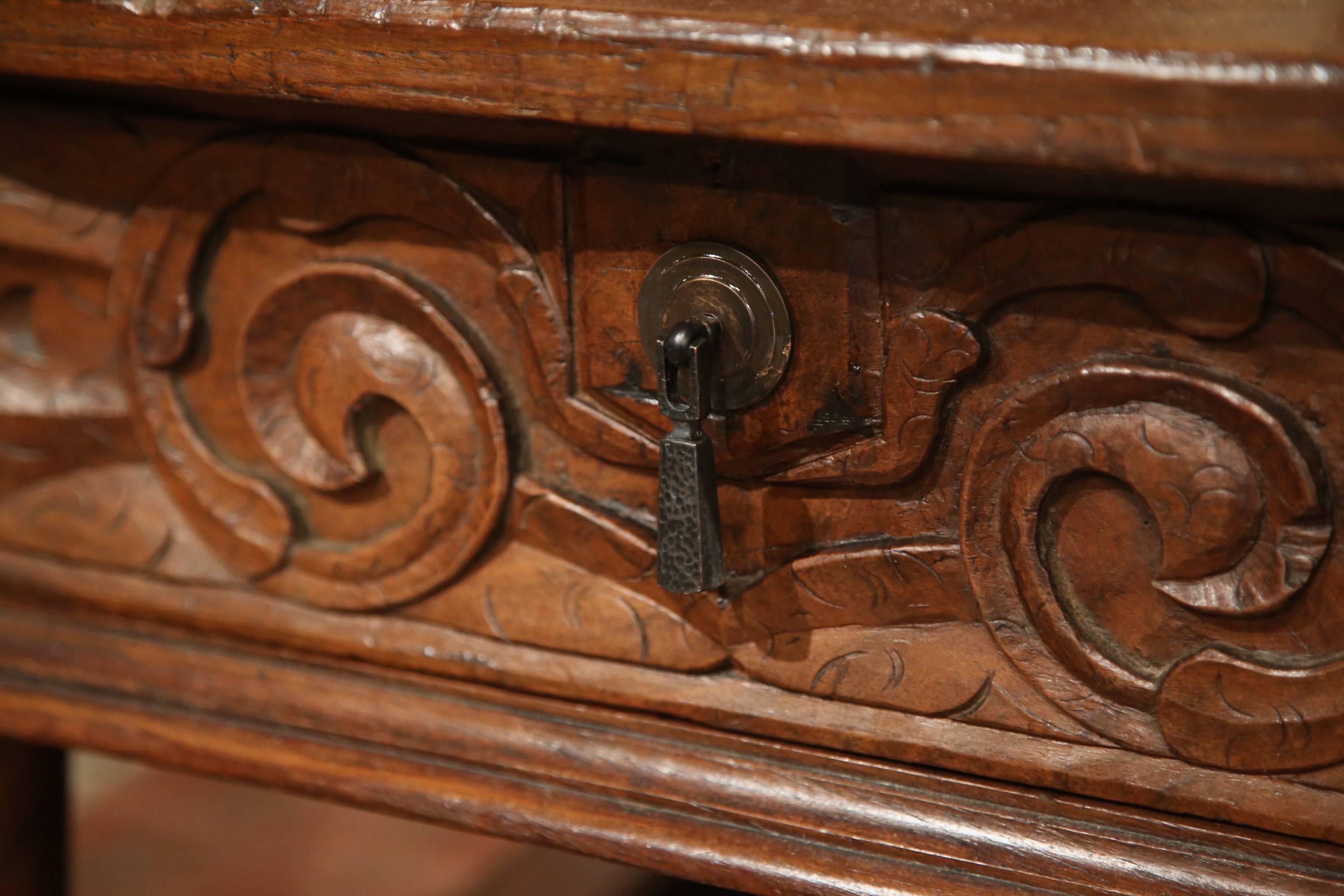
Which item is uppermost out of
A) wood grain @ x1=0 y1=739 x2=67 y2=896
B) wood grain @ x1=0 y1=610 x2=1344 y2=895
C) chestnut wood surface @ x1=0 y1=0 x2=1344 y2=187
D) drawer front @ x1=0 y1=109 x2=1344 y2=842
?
chestnut wood surface @ x1=0 y1=0 x2=1344 y2=187

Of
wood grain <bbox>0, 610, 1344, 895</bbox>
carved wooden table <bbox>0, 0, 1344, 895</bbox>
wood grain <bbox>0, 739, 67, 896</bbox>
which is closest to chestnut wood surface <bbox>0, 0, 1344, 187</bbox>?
carved wooden table <bbox>0, 0, 1344, 895</bbox>

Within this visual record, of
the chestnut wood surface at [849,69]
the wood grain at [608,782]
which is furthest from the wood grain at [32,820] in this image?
the chestnut wood surface at [849,69]

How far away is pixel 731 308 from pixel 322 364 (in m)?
0.19

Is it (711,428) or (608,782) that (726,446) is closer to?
(711,428)

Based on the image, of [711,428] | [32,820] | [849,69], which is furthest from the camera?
[32,820]

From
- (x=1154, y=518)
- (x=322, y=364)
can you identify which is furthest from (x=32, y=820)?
(x=1154, y=518)

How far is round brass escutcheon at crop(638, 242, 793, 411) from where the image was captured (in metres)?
0.50

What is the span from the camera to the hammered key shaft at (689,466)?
1.63 ft

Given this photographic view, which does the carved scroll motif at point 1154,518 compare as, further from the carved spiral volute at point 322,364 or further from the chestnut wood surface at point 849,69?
the carved spiral volute at point 322,364

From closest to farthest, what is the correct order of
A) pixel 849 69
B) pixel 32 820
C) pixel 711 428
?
pixel 849 69
pixel 711 428
pixel 32 820

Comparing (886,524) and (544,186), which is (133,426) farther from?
(886,524)

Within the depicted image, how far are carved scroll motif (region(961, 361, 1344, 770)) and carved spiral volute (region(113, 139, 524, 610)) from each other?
197mm

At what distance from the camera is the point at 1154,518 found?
1.54ft

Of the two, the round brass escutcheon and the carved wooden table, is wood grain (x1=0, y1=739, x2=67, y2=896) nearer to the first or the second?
the carved wooden table
